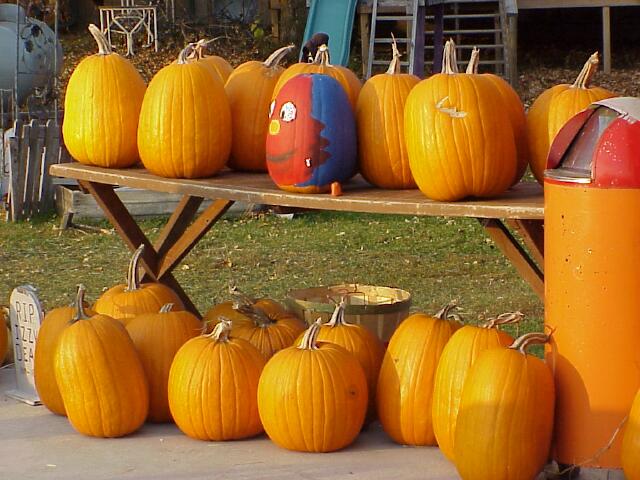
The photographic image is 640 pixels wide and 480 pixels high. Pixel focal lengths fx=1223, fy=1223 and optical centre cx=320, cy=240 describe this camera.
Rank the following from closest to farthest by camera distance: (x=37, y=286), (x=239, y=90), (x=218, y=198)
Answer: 1. (x=218, y=198)
2. (x=239, y=90)
3. (x=37, y=286)

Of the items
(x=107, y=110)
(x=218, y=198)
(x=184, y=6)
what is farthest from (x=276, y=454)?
(x=184, y=6)

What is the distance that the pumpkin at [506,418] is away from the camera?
3.82 metres

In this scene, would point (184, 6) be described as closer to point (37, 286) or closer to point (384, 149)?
point (37, 286)

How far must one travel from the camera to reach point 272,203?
4539 millimetres

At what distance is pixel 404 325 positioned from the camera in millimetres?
4422

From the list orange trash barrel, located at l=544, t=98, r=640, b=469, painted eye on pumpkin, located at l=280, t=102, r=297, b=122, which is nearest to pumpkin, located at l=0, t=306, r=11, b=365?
painted eye on pumpkin, located at l=280, t=102, r=297, b=122

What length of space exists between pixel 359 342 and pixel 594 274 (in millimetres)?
1096

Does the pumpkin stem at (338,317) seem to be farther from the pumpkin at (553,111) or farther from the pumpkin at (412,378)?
the pumpkin at (553,111)

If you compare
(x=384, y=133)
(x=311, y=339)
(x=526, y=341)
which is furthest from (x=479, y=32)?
(x=526, y=341)

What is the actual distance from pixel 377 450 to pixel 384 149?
1.12 metres

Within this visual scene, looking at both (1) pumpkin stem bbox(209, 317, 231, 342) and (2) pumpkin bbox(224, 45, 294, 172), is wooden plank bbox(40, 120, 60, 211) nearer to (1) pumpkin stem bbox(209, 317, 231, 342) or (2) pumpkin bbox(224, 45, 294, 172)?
(2) pumpkin bbox(224, 45, 294, 172)

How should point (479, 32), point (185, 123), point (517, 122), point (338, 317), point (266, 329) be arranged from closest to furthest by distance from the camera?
point (517, 122) → point (338, 317) → point (266, 329) → point (185, 123) → point (479, 32)

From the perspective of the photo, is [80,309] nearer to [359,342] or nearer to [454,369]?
[359,342]

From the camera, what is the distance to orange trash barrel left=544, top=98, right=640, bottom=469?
146 inches
